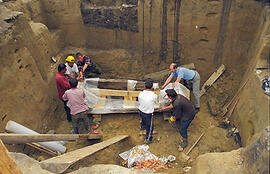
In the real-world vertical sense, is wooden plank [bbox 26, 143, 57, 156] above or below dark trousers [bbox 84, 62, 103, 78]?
below

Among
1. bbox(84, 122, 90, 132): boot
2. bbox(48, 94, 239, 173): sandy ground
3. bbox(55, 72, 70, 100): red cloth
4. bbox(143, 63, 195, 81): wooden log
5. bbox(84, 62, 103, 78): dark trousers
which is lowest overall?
bbox(48, 94, 239, 173): sandy ground

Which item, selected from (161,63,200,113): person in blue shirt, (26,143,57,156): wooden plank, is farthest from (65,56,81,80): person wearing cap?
(161,63,200,113): person in blue shirt

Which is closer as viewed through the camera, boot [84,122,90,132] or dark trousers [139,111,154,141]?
dark trousers [139,111,154,141]

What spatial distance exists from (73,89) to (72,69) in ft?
3.14

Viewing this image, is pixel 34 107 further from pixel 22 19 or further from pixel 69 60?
pixel 22 19

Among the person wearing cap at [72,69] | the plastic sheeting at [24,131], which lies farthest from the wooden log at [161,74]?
the plastic sheeting at [24,131]

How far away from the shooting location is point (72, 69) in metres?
5.24

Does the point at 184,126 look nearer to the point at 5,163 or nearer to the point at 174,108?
the point at 174,108

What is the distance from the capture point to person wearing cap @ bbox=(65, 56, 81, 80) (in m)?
5.04

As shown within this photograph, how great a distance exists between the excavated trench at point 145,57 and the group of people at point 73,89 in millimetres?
638

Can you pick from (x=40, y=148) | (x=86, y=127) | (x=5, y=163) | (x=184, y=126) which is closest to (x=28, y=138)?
(x=40, y=148)

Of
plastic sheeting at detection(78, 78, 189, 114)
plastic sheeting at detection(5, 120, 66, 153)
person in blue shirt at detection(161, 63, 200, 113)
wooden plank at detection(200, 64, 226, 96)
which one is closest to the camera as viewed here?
plastic sheeting at detection(5, 120, 66, 153)

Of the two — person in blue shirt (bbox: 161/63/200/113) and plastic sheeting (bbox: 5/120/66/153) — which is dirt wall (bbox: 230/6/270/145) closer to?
person in blue shirt (bbox: 161/63/200/113)

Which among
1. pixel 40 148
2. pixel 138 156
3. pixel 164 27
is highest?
pixel 164 27
